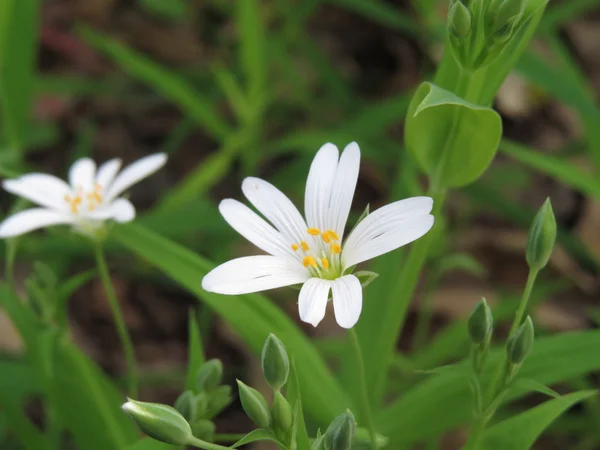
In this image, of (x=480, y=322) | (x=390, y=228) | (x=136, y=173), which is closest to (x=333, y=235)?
(x=390, y=228)

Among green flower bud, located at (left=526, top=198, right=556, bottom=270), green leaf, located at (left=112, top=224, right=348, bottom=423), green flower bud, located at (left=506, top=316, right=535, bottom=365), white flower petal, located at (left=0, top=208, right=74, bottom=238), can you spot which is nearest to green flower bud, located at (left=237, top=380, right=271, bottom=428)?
green leaf, located at (left=112, top=224, right=348, bottom=423)

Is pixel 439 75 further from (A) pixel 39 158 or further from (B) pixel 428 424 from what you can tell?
(A) pixel 39 158

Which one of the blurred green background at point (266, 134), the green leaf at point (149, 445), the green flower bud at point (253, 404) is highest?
the blurred green background at point (266, 134)

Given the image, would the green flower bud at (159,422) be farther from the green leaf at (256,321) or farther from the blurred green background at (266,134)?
the blurred green background at (266,134)

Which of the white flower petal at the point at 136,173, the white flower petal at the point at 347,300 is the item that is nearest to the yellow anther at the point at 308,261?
the white flower petal at the point at 347,300

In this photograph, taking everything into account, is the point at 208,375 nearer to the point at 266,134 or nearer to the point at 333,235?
the point at 333,235

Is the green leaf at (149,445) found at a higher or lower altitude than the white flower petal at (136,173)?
lower
